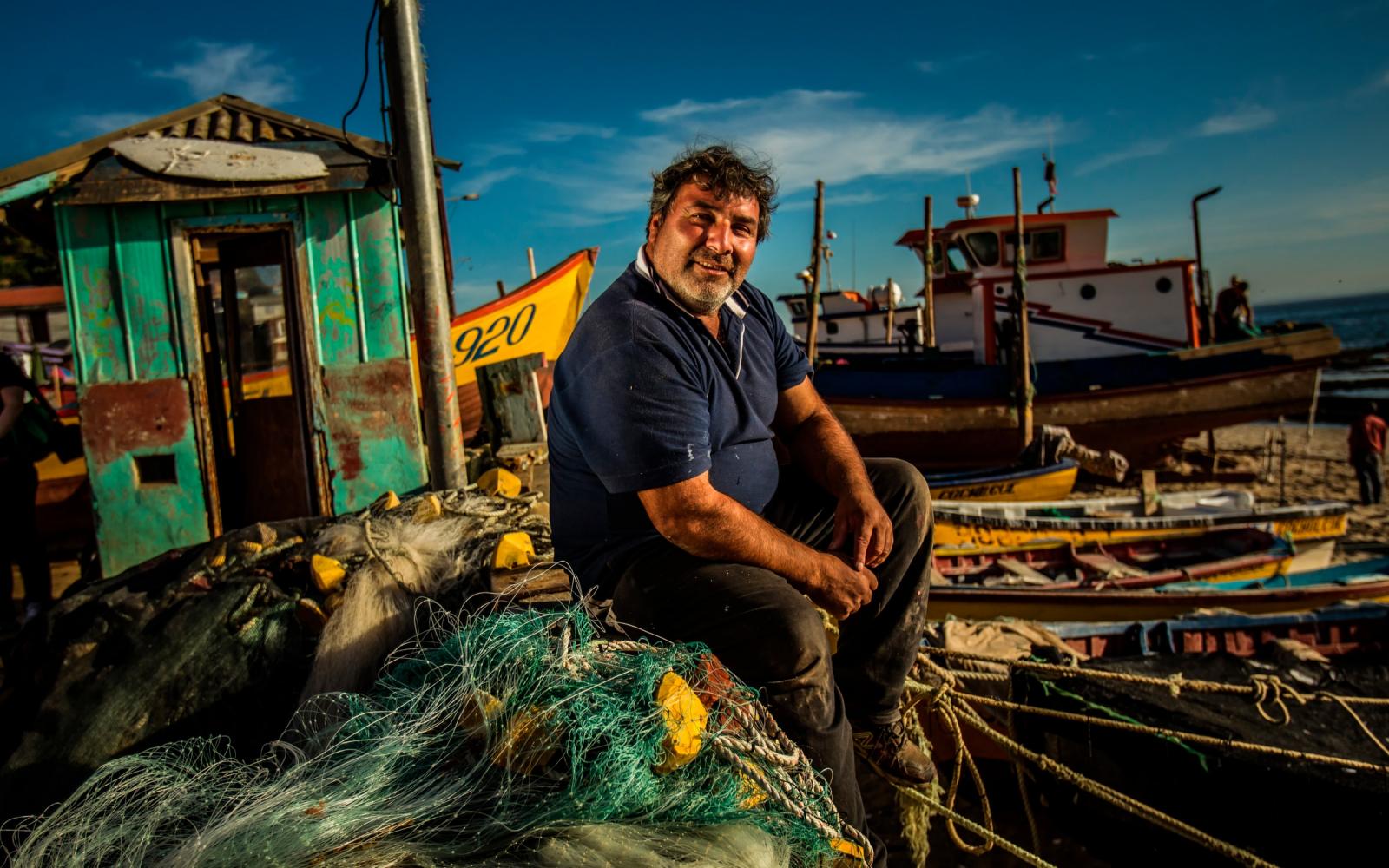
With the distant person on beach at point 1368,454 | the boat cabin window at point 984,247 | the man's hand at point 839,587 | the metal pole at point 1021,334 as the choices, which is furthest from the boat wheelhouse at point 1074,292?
the man's hand at point 839,587

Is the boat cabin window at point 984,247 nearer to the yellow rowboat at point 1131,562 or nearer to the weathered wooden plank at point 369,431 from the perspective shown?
the yellow rowboat at point 1131,562

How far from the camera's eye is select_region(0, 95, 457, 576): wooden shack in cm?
587

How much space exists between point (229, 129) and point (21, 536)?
3440mm

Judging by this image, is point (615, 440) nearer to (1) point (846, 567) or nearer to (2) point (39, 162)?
(1) point (846, 567)

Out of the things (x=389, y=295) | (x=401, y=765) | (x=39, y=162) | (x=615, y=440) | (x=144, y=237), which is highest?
(x=39, y=162)

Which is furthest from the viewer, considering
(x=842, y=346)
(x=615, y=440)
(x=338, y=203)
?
(x=842, y=346)

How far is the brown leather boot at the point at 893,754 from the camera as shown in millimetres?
2453

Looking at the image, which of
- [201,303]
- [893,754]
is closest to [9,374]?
[201,303]

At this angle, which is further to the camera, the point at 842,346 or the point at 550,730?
the point at 842,346

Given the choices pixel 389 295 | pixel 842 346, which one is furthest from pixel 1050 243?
pixel 389 295

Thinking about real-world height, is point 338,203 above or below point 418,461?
above

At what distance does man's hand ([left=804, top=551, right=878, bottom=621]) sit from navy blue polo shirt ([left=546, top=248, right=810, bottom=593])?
0.35 meters

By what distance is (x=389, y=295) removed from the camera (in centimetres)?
626

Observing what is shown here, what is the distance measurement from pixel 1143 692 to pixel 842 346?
1842cm
